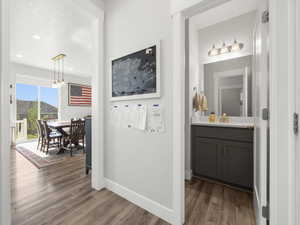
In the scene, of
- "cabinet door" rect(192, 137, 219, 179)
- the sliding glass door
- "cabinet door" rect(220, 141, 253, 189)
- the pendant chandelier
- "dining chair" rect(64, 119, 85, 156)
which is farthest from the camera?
the sliding glass door

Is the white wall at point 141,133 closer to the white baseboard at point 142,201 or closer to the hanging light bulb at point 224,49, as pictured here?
the white baseboard at point 142,201

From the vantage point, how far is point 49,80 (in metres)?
5.89

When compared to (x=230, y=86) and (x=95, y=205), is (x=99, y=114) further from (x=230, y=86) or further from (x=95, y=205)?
(x=230, y=86)

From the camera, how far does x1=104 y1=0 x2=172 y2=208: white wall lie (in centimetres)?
145

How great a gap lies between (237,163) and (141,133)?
1425 millimetres

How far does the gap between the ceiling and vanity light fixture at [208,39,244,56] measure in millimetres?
2127

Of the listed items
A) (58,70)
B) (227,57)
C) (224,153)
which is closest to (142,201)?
(224,153)

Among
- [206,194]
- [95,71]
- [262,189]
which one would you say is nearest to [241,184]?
[206,194]

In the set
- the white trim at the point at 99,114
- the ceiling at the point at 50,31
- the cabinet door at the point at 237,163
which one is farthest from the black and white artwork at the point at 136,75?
Result: the cabinet door at the point at 237,163

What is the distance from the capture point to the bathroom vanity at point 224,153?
1.88 meters

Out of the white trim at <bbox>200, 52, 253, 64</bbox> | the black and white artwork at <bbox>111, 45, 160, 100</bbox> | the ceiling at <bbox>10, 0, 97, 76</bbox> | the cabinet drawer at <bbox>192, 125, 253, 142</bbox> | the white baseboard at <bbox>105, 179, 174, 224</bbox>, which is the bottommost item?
the white baseboard at <bbox>105, 179, 174, 224</bbox>

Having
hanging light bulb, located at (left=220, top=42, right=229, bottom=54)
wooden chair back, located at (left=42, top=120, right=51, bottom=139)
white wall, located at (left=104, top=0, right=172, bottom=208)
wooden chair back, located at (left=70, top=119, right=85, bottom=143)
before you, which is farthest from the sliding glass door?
hanging light bulb, located at (left=220, top=42, right=229, bottom=54)

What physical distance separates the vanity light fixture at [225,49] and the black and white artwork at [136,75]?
172cm

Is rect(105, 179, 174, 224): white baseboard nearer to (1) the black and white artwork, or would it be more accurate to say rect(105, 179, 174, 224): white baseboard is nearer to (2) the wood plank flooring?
(2) the wood plank flooring
